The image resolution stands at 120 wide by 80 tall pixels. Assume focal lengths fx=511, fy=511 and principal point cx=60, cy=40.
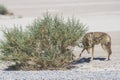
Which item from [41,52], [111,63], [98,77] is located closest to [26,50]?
[41,52]

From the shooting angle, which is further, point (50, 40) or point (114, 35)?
point (114, 35)

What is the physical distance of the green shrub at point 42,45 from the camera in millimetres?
15141

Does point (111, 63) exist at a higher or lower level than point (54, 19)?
lower

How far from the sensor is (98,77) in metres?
11.3

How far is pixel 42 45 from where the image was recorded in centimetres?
1533

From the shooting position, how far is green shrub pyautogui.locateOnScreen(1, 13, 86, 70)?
15141 mm

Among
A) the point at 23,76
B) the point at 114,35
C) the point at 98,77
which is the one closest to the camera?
the point at 98,77

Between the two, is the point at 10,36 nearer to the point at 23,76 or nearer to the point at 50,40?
the point at 50,40

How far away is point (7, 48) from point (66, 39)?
5.94ft

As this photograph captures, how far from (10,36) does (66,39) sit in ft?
5.64

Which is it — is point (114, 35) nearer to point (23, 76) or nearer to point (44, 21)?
point (44, 21)

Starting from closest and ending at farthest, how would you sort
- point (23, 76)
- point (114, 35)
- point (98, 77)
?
point (98, 77), point (23, 76), point (114, 35)

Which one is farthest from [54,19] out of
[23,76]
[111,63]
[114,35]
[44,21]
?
[114,35]

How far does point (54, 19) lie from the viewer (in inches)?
623
